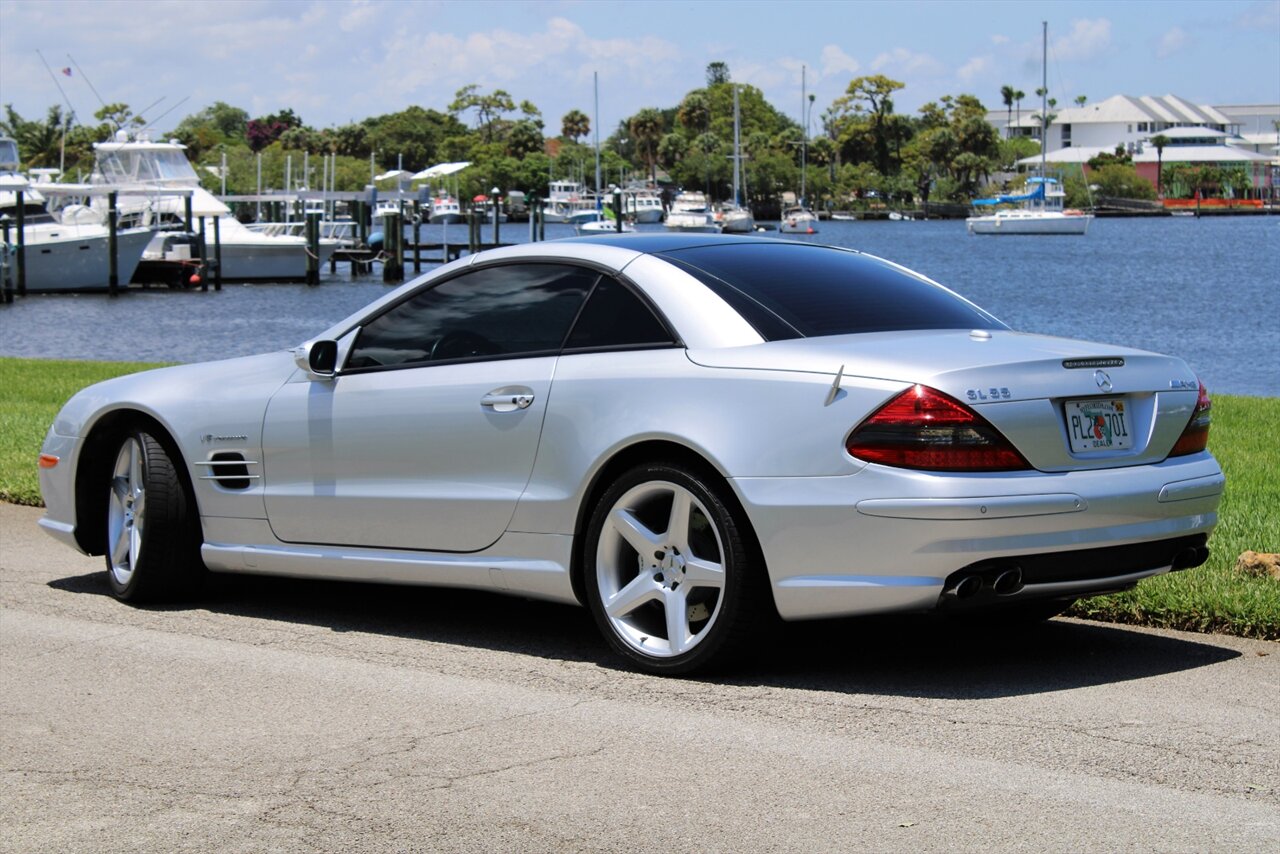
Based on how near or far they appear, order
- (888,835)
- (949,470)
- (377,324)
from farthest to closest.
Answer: (377,324)
(949,470)
(888,835)

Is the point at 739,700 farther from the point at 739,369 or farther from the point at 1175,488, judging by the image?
the point at 1175,488

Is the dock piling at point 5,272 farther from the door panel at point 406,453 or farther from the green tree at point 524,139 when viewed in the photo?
the green tree at point 524,139

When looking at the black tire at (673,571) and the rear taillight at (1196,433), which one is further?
the rear taillight at (1196,433)

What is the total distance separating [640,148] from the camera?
573 ft

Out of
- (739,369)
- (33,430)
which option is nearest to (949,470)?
(739,369)

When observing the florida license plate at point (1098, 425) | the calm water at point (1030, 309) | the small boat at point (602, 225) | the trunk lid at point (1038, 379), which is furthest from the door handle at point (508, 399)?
the small boat at point (602, 225)

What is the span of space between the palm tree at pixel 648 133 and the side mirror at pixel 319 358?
16236 cm

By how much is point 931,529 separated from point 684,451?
923 mm

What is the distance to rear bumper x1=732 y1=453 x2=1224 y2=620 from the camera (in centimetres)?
498

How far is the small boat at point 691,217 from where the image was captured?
9869cm

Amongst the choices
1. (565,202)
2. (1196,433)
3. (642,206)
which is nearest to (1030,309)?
(1196,433)

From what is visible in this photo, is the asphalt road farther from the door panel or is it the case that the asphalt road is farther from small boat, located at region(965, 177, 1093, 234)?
small boat, located at region(965, 177, 1093, 234)

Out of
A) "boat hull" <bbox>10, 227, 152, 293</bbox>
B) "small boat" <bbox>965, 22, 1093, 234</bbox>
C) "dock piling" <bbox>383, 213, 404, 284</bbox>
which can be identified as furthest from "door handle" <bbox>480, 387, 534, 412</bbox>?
"small boat" <bbox>965, 22, 1093, 234</bbox>

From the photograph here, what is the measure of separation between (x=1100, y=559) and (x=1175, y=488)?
1.30 feet
